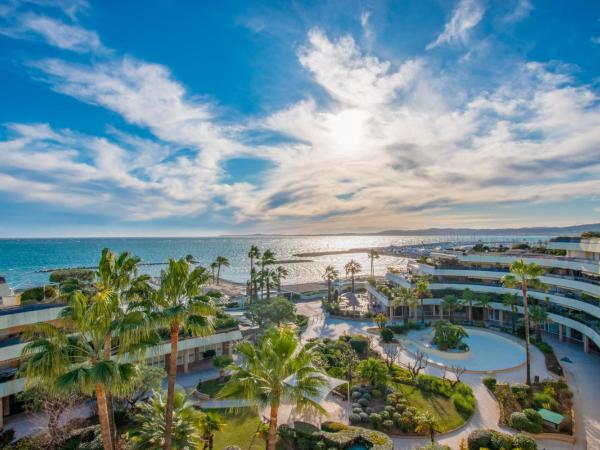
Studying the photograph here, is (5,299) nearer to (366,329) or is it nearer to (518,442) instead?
(518,442)

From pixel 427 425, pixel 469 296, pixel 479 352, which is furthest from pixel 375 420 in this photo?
pixel 469 296

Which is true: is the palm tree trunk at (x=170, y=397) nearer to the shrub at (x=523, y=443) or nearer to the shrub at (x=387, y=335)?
→ the shrub at (x=523, y=443)

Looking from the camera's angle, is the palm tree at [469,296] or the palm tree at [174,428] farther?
the palm tree at [469,296]

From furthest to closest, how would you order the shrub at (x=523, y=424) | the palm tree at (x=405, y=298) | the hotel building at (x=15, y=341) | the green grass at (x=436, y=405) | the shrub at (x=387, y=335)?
the palm tree at (x=405, y=298), the shrub at (x=387, y=335), the green grass at (x=436, y=405), the hotel building at (x=15, y=341), the shrub at (x=523, y=424)

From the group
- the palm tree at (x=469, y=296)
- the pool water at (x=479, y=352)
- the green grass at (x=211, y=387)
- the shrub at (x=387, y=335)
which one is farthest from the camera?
the palm tree at (x=469, y=296)

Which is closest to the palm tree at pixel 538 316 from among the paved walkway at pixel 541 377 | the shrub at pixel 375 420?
the paved walkway at pixel 541 377

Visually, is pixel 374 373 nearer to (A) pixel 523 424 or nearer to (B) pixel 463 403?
(B) pixel 463 403

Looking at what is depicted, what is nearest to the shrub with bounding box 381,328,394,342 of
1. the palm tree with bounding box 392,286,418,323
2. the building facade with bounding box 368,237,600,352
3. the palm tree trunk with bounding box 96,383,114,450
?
the palm tree with bounding box 392,286,418,323
